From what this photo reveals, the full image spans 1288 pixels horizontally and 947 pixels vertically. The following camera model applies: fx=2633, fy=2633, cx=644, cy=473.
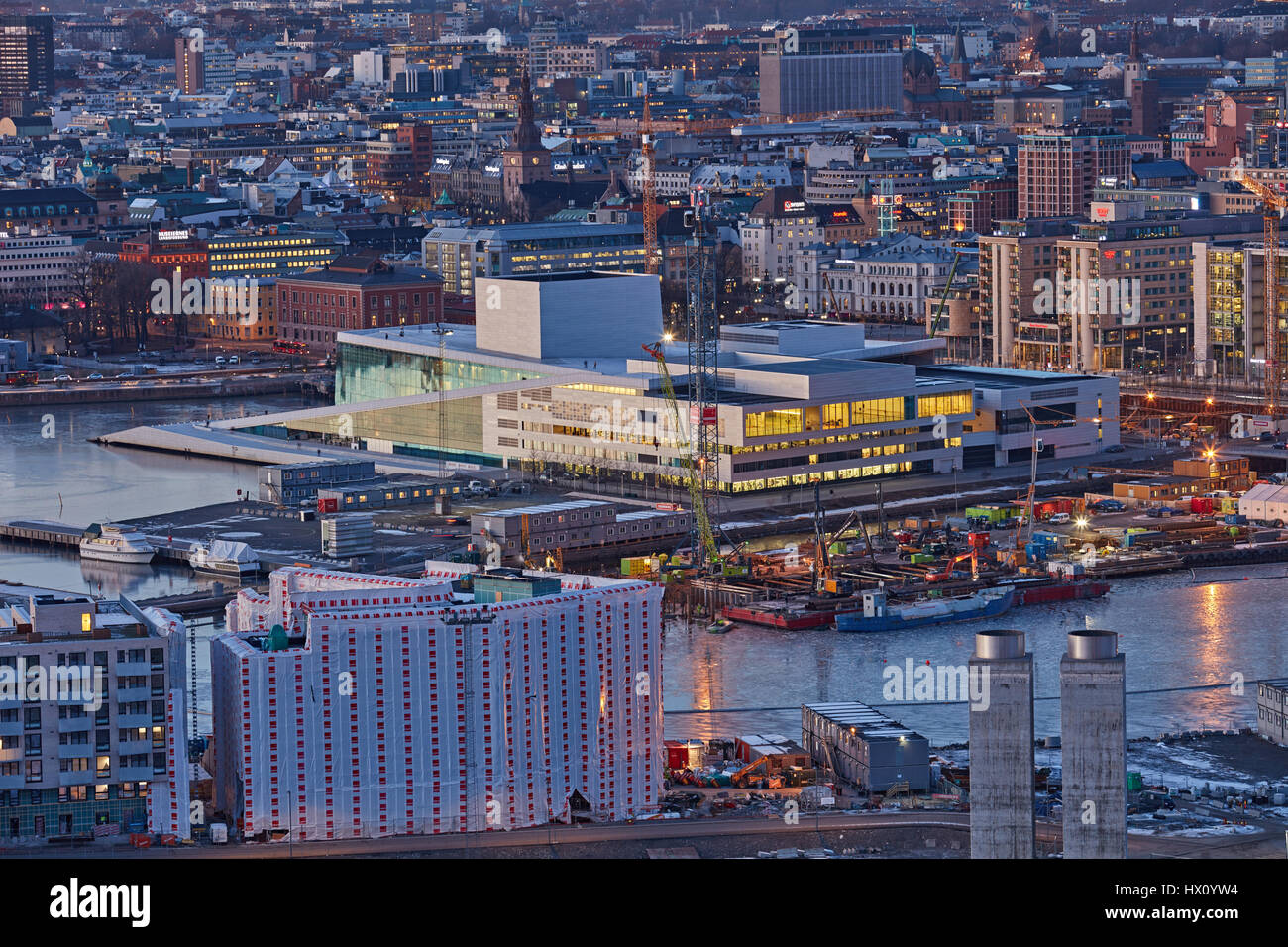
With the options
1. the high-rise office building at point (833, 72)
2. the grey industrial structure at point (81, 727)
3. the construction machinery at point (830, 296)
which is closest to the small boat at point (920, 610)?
the grey industrial structure at point (81, 727)

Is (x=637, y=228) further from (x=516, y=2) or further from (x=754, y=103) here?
(x=516, y=2)

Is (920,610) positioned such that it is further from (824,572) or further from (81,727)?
(81,727)

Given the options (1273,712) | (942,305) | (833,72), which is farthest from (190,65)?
(1273,712)

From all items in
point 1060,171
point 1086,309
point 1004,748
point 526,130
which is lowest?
point 1086,309

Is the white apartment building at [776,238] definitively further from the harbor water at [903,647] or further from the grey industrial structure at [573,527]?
the grey industrial structure at [573,527]

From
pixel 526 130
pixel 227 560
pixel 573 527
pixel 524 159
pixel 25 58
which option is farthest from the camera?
pixel 25 58

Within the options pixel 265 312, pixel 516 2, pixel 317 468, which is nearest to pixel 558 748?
pixel 317 468

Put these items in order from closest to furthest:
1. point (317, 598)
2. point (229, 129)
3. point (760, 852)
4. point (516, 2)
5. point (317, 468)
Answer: point (760, 852) → point (317, 598) → point (317, 468) → point (229, 129) → point (516, 2)

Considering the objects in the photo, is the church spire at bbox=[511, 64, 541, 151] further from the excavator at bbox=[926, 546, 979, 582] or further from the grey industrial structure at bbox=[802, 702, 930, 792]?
the grey industrial structure at bbox=[802, 702, 930, 792]
